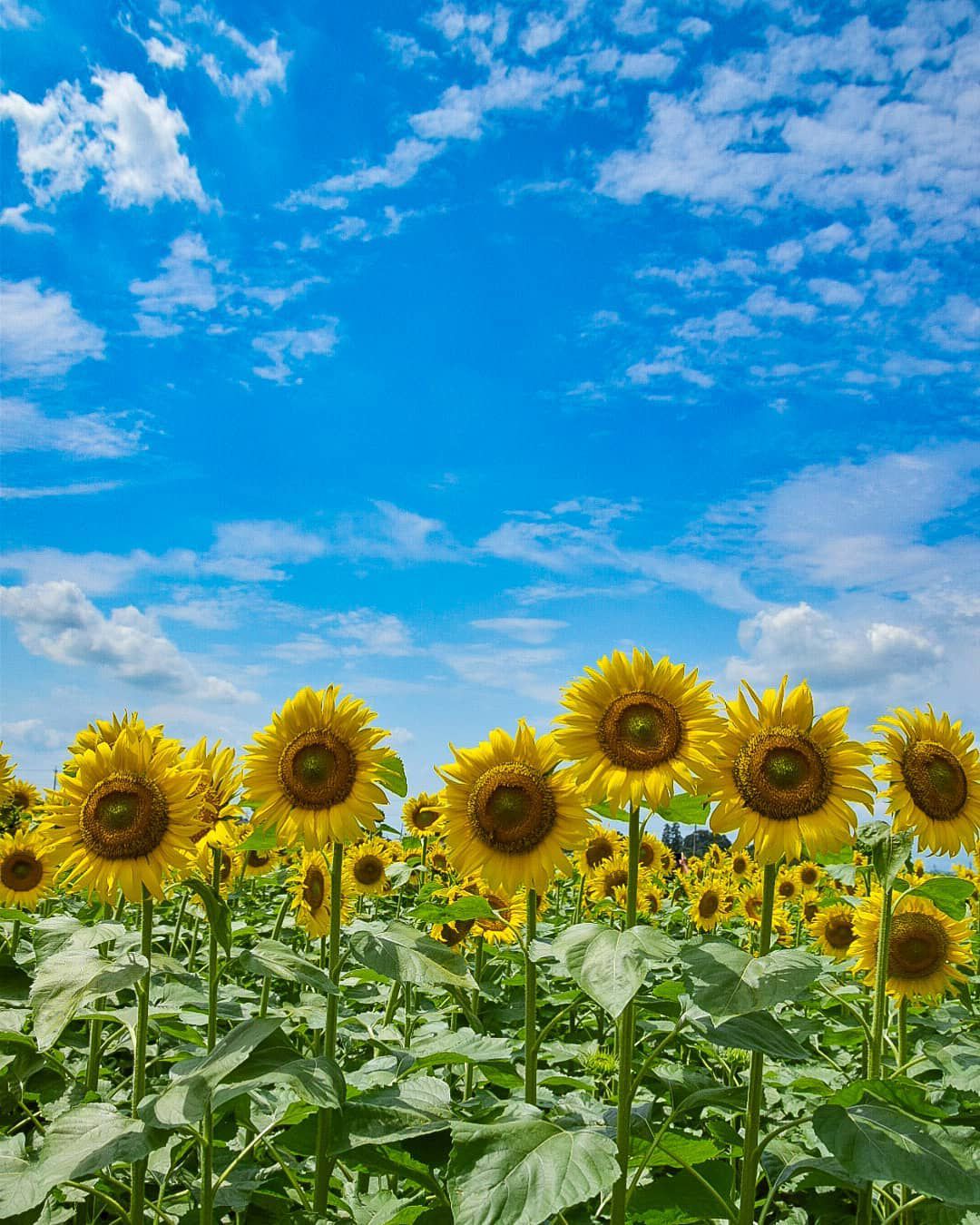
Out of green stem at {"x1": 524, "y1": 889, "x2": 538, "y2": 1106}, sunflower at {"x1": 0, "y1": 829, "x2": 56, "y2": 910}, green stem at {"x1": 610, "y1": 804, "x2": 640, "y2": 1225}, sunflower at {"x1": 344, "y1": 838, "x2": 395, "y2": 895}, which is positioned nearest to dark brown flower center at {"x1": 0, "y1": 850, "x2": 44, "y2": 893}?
sunflower at {"x1": 0, "y1": 829, "x2": 56, "y2": 910}

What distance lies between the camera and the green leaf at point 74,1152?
2.85 metres

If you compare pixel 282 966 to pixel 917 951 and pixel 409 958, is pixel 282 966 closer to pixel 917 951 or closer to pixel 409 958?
pixel 409 958

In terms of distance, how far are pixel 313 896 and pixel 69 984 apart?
3737 mm

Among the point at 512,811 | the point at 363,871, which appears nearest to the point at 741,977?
the point at 512,811

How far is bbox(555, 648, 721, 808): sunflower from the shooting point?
3455 mm

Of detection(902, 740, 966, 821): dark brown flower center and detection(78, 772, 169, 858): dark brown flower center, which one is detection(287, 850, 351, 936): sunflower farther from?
detection(902, 740, 966, 821): dark brown flower center

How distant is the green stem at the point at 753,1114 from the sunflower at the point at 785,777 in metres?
0.19

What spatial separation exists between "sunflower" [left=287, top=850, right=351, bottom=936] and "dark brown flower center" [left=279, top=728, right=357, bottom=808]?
9.39 ft

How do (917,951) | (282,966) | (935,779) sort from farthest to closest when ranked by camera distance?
(917,951) < (935,779) < (282,966)

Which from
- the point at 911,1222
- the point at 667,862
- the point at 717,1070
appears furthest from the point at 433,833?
the point at 911,1222

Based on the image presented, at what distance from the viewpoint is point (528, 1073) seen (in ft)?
11.9

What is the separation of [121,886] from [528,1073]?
1.59 metres

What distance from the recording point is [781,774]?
3.47 meters

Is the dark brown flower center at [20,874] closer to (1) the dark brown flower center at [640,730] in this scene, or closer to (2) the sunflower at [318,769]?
(2) the sunflower at [318,769]
